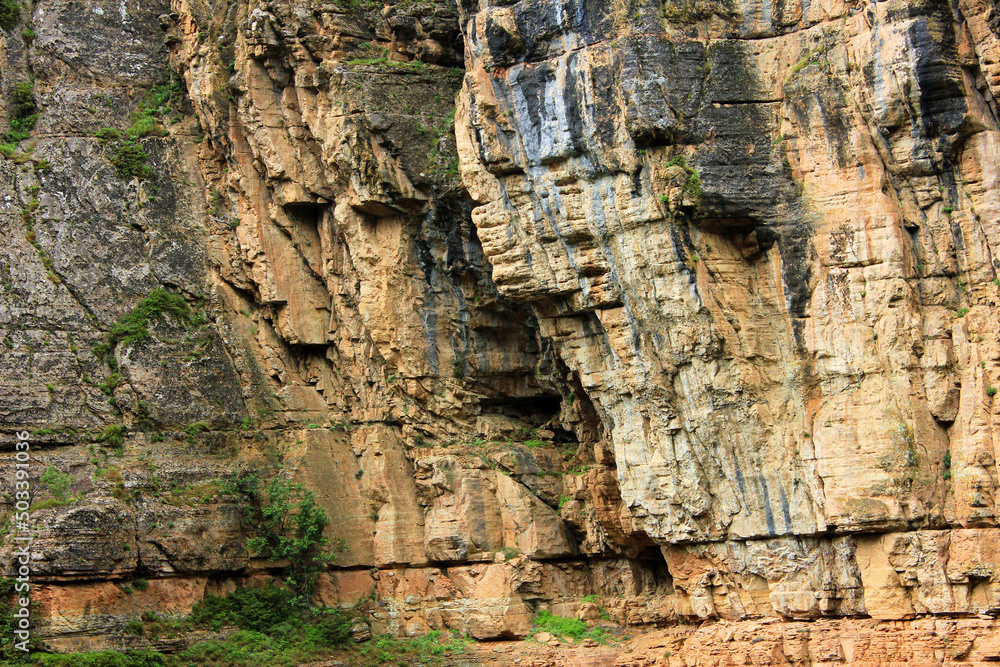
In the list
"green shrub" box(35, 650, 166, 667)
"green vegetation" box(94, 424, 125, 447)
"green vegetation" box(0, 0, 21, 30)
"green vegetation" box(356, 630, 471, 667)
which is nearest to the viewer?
"green shrub" box(35, 650, 166, 667)

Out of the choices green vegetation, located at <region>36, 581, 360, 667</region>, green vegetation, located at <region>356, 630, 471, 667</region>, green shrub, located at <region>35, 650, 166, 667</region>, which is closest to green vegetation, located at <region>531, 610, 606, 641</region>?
green vegetation, located at <region>356, 630, 471, 667</region>

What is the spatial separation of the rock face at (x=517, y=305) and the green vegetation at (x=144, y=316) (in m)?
0.08

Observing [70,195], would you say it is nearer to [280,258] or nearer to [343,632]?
[280,258]

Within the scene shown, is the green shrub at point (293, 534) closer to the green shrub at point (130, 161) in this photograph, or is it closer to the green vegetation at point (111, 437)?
the green vegetation at point (111, 437)

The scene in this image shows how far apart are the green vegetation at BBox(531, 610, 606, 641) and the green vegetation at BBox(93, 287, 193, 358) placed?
1055 centimetres

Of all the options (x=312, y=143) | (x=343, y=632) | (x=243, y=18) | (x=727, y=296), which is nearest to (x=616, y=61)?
(x=727, y=296)

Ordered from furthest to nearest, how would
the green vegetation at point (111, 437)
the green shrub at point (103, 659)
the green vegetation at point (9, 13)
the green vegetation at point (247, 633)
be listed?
the green vegetation at point (9, 13), the green vegetation at point (111, 437), the green vegetation at point (247, 633), the green shrub at point (103, 659)

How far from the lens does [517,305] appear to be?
2770 centimetres

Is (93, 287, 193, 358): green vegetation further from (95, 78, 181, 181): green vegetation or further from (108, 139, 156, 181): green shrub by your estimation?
(95, 78, 181, 181): green vegetation

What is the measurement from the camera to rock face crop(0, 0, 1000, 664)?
2177 centimetres

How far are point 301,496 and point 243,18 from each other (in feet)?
37.2

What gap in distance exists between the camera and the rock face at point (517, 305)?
21766 millimetres

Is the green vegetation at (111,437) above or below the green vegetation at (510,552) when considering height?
above

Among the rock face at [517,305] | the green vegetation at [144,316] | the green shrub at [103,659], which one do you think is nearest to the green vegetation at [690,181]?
the rock face at [517,305]
